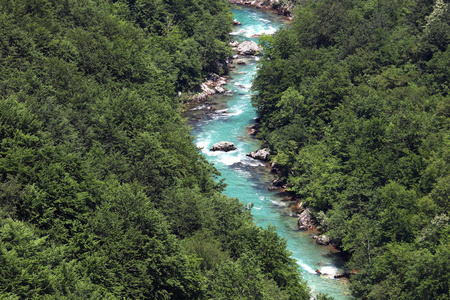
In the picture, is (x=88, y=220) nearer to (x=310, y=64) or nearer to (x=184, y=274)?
(x=184, y=274)

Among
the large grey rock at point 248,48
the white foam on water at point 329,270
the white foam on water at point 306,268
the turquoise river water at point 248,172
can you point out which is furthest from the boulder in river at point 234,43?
the white foam on water at point 329,270

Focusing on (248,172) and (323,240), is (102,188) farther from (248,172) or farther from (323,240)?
(248,172)

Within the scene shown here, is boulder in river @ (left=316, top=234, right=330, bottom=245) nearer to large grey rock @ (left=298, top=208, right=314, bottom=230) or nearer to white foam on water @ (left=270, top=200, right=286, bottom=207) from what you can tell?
large grey rock @ (left=298, top=208, right=314, bottom=230)

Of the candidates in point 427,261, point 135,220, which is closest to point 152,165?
point 135,220

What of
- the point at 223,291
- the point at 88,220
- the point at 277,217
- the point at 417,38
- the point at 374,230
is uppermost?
the point at 417,38

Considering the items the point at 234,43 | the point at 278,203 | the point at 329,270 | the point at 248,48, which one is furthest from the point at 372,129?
the point at 234,43

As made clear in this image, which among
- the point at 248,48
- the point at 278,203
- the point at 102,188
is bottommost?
the point at 278,203

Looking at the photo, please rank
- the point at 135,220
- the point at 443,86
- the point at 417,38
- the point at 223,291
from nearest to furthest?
the point at 223,291 → the point at 135,220 → the point at 443,86 → the point at 417,38
